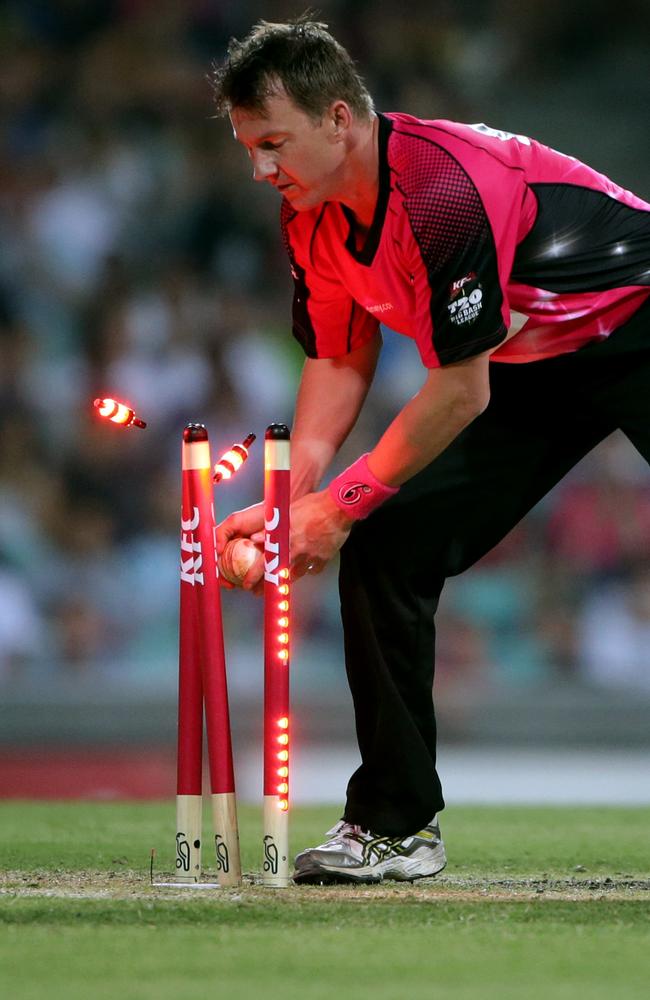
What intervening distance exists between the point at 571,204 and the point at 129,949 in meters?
1.76

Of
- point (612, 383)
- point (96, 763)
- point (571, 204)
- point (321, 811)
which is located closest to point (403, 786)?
point (612, 383)

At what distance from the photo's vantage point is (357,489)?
10.6 ft

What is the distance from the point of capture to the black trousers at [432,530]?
11.2ft

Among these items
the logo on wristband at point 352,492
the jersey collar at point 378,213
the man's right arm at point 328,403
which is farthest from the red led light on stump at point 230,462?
the jersey collar at point 378,213

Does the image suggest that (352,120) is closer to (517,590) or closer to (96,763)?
(96,763)

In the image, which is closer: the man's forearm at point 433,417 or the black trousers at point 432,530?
the man's forearm at point 433,417

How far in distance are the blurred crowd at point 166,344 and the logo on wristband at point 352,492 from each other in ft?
13.9

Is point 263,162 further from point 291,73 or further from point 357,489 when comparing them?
point 357,489

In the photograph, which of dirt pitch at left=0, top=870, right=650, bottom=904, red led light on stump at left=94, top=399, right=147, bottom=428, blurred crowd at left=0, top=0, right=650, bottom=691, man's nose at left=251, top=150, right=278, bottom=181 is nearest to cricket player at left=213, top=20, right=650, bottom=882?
man's nose at left=251, top=150, right=278, bottom=181

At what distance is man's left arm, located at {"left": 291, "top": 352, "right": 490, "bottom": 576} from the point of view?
3117mm

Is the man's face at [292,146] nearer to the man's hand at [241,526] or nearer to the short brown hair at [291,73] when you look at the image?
the short brown hair at [291,73]

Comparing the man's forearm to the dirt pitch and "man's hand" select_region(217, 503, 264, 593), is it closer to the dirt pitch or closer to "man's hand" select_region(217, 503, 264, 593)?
"man's hand" select_region(217, 503, 264, 593)

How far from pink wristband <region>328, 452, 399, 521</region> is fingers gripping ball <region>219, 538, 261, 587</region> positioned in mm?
194

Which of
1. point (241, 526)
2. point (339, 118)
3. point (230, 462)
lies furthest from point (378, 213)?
point (241, 526)
